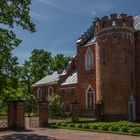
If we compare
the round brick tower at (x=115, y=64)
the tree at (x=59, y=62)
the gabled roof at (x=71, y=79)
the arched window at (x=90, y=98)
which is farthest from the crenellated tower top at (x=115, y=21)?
the tree at (x=59, y=62)

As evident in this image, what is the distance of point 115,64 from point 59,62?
49334 mm

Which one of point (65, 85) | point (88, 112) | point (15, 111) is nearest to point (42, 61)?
point (65, 85)

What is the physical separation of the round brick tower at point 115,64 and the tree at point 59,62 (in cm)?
4706

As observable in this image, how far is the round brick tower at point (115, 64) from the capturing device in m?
36.3

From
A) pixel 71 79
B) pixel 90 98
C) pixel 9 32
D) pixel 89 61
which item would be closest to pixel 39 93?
pixel 71 79

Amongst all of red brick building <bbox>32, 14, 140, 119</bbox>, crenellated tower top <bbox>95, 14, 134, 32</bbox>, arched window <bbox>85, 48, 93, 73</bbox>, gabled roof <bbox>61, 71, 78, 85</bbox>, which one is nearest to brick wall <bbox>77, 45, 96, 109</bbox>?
arched window <bbox>85, 48, 93, 73</bbox>

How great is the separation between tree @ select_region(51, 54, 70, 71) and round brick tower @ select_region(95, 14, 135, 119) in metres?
47.1

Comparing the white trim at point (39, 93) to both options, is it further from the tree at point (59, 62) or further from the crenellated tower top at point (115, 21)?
the crenellated tower top at point (115, 21)

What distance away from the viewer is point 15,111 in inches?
1123

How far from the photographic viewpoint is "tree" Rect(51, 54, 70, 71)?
278 ft

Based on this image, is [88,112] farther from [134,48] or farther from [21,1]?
[21,1]

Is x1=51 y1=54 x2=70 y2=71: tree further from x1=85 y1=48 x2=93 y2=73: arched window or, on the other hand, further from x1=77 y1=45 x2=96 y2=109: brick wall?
x1=85 y1=48 x2=93 y2=73: arched window

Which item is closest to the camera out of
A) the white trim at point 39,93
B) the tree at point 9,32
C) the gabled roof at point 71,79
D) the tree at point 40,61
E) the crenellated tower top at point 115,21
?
the tree at point 9,32

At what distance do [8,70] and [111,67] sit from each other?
15.5 m
